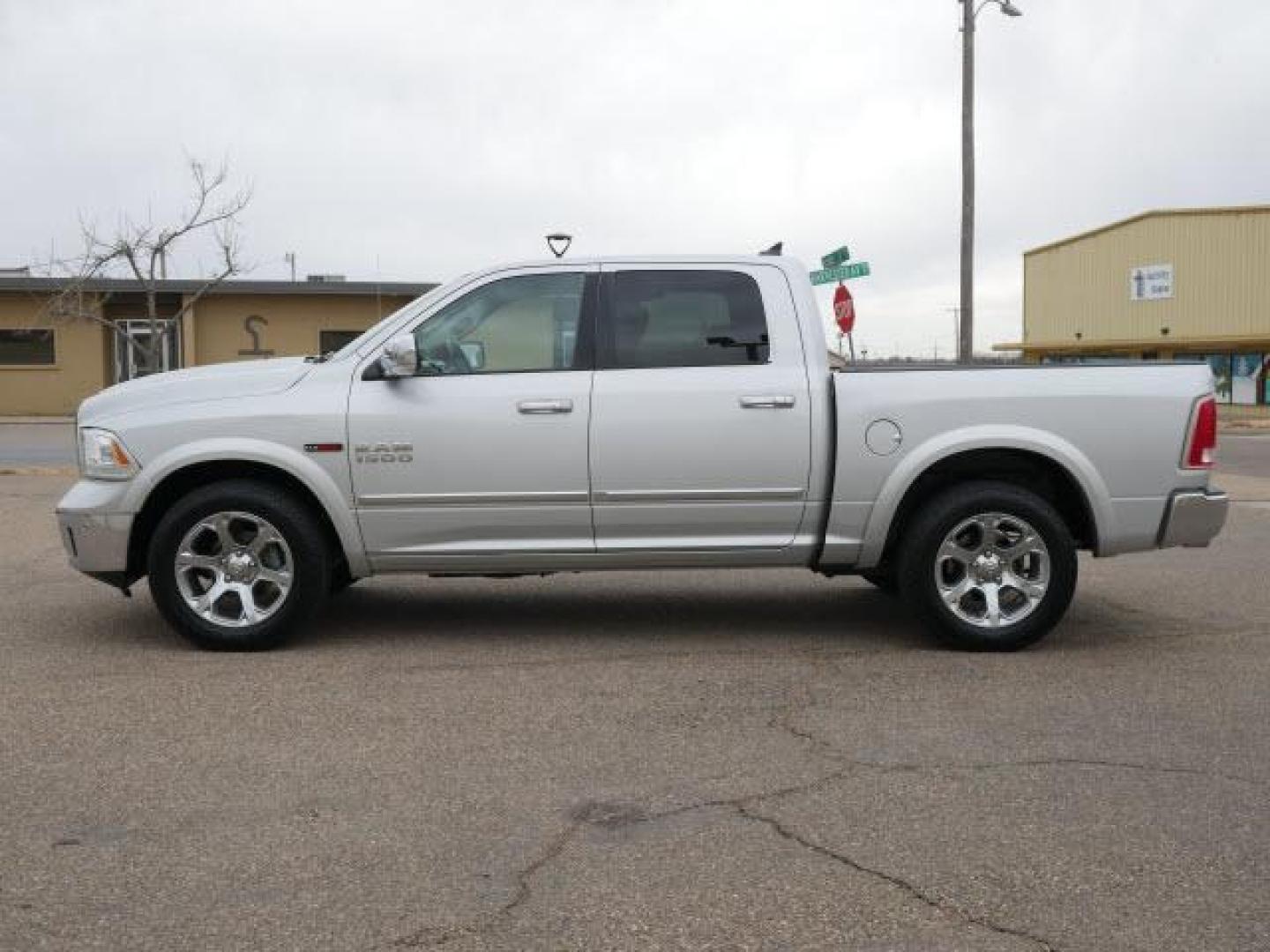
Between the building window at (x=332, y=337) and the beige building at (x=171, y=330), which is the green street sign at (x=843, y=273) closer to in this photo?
the beige building at (x=171, y=330)

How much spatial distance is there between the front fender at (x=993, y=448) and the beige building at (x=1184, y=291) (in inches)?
1699

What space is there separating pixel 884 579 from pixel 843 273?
30.8 ft

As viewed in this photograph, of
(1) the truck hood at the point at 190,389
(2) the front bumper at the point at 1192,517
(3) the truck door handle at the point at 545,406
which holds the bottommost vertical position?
(2) the front bumper at the point at 1192,517

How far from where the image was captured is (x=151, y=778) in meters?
4.44

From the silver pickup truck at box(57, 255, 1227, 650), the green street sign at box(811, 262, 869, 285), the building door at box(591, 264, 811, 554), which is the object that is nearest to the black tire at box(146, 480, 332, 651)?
the silver pickup truck at box(57, 255, 1227, 650)

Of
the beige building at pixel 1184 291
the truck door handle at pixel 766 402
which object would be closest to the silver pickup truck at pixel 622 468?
the truck door handle at pixel 766 402

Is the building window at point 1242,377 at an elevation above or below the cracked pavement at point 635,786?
above

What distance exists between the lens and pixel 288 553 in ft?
21.1

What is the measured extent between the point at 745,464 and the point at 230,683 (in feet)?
8.38

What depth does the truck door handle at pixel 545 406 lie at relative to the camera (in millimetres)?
6422

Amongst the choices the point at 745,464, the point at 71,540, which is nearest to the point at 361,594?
the point at 71,540

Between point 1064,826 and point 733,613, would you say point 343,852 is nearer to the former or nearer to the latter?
point 1064,826

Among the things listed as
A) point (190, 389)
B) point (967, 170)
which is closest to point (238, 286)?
point (967, 170)

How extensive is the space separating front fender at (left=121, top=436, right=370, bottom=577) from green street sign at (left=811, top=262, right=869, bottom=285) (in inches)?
430
